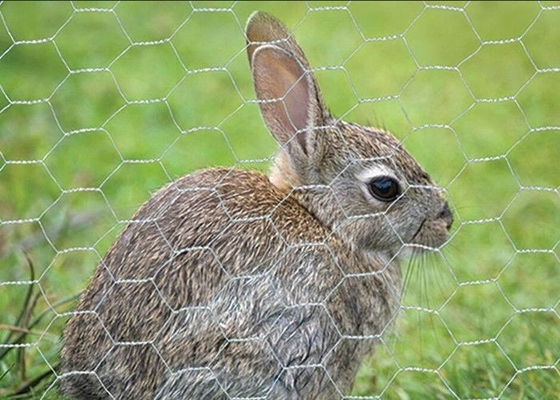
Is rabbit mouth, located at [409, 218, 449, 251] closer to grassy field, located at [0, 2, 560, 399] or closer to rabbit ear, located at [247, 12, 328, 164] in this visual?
grassy field, located at [0, 2, 560, 399]

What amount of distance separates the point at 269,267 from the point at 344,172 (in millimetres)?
455

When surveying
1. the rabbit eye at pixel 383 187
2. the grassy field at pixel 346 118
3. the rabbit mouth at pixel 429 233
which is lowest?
the grassy field at pixel 346 118

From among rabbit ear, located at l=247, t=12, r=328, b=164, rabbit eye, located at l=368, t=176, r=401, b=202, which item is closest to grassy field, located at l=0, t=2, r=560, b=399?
rabbit ear, located at l=247, t=12, r=328, b=164

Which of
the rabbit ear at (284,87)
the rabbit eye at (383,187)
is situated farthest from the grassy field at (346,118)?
the rabbit eye at (383,187)

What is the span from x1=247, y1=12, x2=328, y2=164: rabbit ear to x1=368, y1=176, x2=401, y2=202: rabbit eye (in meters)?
0.19

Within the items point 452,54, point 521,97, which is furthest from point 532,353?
point 452,54

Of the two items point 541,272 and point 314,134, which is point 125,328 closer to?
point 314,134

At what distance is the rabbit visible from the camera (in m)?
3.02

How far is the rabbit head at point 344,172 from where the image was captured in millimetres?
3320

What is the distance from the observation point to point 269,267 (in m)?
3.11

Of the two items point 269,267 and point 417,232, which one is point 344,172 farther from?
point 269,267

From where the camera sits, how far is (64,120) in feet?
17.9

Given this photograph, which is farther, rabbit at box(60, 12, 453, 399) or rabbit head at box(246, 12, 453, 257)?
rabbit head at box(246, 12, 453, 257)

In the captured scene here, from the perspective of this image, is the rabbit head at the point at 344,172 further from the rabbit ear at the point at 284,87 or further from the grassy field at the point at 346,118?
the grassy field at the point at 346,118
